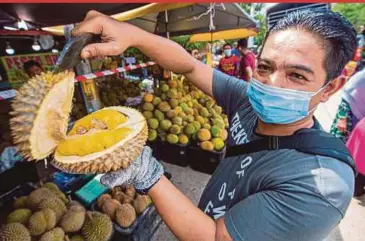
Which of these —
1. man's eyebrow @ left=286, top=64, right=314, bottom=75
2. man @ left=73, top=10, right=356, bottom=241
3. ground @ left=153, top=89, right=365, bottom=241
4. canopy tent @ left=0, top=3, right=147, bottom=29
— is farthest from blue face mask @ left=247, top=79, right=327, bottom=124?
canopy tent @ left=0, top=3, right=147, bottom=29

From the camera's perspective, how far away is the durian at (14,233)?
1439 mm

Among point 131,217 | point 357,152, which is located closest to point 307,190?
point 131,217

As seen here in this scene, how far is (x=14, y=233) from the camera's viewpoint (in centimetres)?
145

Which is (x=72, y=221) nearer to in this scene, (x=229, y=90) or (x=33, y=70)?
(x=229, y=90)

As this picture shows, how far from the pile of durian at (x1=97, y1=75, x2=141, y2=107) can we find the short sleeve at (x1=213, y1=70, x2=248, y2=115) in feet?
11.4

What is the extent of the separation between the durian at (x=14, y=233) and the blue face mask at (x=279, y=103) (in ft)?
5.22

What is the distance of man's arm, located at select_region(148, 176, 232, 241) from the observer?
951 millimetres

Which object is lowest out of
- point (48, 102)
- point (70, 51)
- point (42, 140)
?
point (42, 140)

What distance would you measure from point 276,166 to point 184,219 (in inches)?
17.7

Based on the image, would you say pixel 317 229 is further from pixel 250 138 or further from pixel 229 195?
pixel 250 138

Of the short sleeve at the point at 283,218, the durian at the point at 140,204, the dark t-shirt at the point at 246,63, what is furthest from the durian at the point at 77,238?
the dark t-shirt at the point at 246,63

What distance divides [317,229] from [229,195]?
402 mm

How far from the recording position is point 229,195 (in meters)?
1.19

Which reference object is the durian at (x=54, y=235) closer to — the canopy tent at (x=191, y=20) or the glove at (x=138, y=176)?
the glove at (x=138, y=176)
